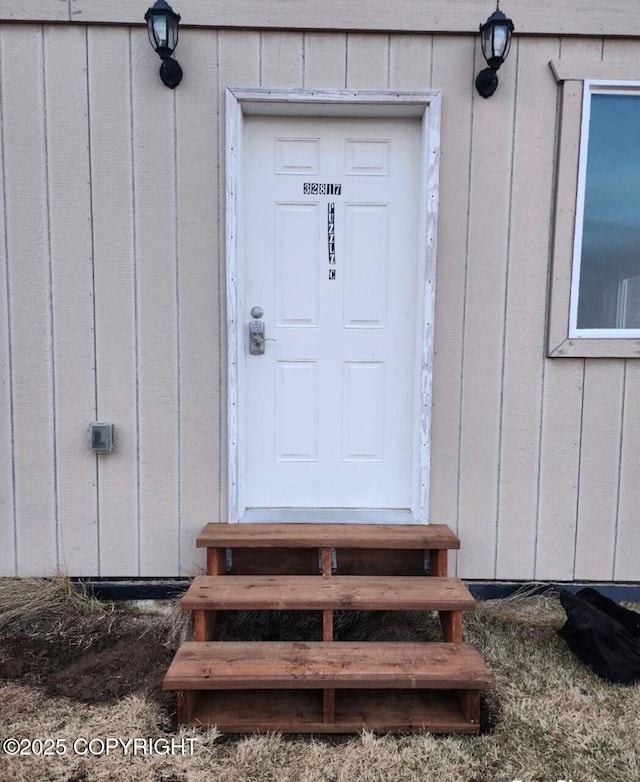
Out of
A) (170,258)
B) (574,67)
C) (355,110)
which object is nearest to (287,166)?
(355,110)

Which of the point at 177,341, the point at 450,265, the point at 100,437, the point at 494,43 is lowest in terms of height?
the point at 100,437

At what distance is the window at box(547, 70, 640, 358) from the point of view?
2299 millimetres

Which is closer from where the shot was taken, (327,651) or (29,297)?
(327,651)

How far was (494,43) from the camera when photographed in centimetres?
214

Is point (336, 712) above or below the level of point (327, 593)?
below

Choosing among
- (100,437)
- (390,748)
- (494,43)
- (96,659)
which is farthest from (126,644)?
(494,43)

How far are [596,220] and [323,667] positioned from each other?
2.17 meters

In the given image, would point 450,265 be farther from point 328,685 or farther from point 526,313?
point 328,685

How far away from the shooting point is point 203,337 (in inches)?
93.5

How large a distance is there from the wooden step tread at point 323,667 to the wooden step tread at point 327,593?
13cm

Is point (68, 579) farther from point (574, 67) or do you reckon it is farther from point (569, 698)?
point (574, 67)

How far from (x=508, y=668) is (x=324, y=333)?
1556mm
